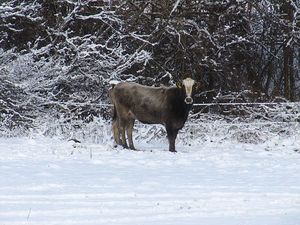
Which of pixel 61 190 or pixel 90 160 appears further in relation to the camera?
pixel 90 160

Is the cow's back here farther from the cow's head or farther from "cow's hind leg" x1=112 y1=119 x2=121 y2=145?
the cow's head

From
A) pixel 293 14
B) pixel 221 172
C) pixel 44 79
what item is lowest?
pixel 221 172

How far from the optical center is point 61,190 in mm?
6926

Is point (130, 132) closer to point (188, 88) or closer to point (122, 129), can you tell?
point (122, 129)

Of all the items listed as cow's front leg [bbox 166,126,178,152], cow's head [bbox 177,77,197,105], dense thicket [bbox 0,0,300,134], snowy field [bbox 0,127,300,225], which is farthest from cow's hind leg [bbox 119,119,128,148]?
dense thicket [bbox 0,0,300,134]

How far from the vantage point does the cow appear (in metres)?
11.8

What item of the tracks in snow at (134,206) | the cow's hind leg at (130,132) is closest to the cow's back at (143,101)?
the cow's hind leg at (130,132)

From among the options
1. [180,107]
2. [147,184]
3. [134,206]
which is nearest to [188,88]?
[180,107]

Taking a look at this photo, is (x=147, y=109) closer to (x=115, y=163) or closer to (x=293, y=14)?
(x=115, y=163)

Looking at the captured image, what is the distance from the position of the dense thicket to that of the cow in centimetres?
306

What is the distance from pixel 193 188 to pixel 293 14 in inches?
458

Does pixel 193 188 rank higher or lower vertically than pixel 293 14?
lower

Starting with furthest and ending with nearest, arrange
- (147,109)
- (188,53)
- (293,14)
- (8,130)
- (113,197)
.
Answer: (293,14), (188,53), (8,130), (147,109), (113,197)

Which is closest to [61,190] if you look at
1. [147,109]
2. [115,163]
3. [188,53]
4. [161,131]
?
[115,163]
